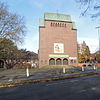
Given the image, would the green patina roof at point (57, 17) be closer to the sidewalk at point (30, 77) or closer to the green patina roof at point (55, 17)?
the green patina roof at point (55, 17)

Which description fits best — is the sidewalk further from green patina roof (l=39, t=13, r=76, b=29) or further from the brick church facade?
green patina roof (l=39, t=13, r=76, b=29)

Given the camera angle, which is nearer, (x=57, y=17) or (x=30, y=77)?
(x=30, y=77)

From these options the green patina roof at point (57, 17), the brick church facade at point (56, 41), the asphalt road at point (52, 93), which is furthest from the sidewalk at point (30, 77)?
the green patina roof at point (57, 17)

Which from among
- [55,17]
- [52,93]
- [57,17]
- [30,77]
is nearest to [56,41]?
[55,17]

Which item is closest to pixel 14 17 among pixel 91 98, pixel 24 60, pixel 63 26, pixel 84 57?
pixel 91 98

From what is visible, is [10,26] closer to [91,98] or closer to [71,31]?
[91,98]

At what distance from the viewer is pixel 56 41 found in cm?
6350

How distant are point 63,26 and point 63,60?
660 inches

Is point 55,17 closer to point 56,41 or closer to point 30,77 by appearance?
point 56,41

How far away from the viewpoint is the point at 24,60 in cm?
6225

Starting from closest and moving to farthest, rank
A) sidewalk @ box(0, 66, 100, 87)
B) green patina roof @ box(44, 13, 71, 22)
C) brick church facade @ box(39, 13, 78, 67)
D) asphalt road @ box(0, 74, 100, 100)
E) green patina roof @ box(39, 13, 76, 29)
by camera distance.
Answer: asphalt road @ box(0, 74, 100, 100) < sidewalk @ box(0, 66, 100, 87) < brick church facade @ box(39, 13, 78, 67) < green patina roof @ box(39, 13, 76, 29) < green patina roof @ box(44, 13, 71, 22)

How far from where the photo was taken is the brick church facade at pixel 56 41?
199 feet

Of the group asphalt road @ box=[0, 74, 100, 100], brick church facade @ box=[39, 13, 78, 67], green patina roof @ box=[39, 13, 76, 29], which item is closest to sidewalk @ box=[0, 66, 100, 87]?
asphalt road @ box=[0, 74, 100, 100]

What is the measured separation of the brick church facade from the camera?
60.8 metres
